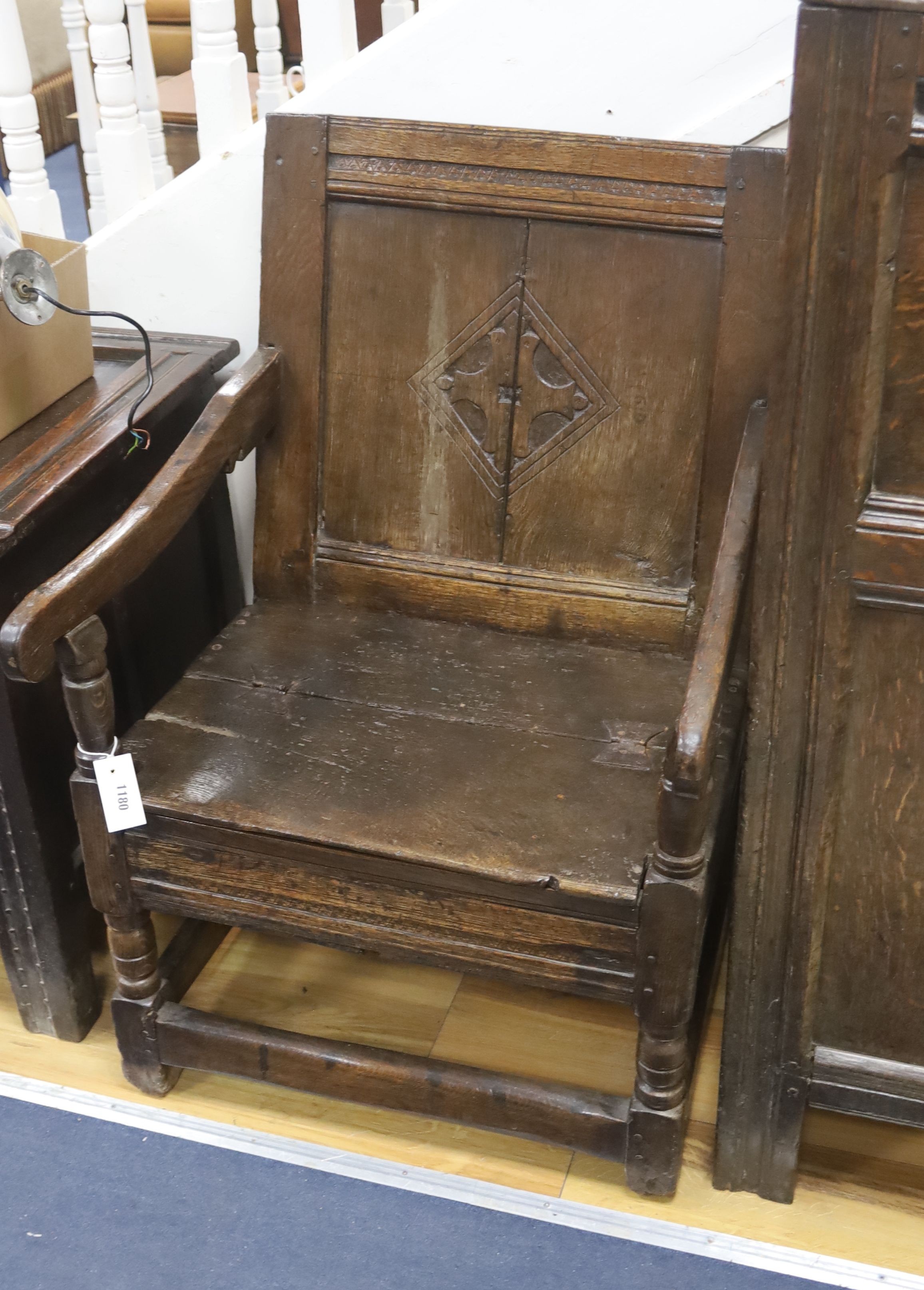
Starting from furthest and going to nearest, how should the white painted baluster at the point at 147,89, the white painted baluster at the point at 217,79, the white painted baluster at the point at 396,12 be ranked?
1. the white painted baluster at the point at 147,89
2. the white painted baluster at the point at 396,12
3. the white painted baluster at the point at 217,79

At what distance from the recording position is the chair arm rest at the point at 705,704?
3.94ft

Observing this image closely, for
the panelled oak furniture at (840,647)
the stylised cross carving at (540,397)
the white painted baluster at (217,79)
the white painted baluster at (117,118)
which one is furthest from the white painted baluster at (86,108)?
the panelled oak furniture at (840,647)

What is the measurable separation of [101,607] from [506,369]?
582 mm

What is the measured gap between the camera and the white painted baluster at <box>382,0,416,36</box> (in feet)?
6.59

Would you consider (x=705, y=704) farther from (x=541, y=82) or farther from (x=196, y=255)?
(x=196, y=255)

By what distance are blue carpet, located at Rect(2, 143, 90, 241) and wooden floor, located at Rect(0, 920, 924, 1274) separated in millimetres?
2468

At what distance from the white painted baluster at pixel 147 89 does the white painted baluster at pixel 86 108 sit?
9 cm

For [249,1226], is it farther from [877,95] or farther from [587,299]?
[877,95]

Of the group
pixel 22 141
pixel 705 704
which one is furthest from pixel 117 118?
pixel 705 704

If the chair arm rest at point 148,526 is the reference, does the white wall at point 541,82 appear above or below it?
above

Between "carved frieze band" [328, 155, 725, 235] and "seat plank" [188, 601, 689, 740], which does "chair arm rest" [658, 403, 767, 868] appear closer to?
"seat plank" [188, 601, 689, 740]

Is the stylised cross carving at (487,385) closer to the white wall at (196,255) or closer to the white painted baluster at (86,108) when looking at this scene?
the white wall at (196,255)

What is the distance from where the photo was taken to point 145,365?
179 centimetres

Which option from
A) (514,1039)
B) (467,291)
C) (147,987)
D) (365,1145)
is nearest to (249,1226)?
(365,1145)
